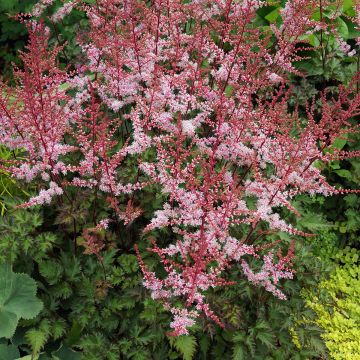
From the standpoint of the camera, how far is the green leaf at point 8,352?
3.14m

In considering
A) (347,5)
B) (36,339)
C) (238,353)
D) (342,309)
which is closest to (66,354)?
(36,339)

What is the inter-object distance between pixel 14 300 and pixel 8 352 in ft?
1.19

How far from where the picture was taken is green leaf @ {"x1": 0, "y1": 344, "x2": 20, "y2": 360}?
10.3 ft

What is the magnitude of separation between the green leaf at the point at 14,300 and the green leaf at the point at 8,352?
0.71 ft

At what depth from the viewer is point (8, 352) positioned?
3160 mm

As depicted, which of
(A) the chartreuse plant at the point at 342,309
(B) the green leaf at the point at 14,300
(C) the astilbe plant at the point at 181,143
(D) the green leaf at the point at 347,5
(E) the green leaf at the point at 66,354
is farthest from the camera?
(D) the green leaf at the point at 347,5

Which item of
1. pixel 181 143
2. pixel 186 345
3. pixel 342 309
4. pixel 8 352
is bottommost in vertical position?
pixel 342 309

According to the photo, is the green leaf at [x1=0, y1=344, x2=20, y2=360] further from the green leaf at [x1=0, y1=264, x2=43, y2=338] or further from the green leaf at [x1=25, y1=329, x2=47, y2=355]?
the green leaf at [x1=25, y1=329, x2=47, y2=355]

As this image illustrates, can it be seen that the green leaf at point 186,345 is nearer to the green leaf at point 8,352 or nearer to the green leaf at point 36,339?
the green leaf at point 36,339

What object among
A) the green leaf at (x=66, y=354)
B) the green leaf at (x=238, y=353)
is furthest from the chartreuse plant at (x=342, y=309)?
the green leaf at (x=66, y=354)

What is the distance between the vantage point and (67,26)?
559 cm

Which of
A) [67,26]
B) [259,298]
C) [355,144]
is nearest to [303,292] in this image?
[259,298]

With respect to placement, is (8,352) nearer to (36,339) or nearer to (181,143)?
(36,339)

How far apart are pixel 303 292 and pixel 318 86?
270cm
